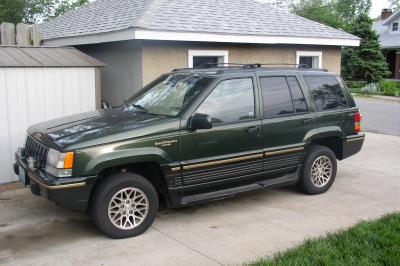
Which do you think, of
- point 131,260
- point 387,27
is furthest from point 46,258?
point 387,27

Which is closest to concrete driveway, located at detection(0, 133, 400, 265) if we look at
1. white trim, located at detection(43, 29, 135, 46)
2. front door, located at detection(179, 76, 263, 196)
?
front door, located at detection(179, 76, 263, 196)

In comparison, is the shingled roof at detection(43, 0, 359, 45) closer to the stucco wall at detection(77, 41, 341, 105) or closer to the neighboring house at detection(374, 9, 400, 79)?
the stucco wall at detection(77, 41, 341, 105)

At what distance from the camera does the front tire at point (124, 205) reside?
4902 mm

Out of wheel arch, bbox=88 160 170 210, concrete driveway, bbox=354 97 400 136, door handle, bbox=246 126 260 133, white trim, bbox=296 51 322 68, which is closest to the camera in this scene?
wheel arch, bbox=88 160 170 210

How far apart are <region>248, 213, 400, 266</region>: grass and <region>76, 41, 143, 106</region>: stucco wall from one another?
4.88m

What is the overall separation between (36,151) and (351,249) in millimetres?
3585

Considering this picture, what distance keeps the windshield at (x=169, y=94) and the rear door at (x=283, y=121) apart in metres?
0.93

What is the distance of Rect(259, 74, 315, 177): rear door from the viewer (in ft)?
19.7

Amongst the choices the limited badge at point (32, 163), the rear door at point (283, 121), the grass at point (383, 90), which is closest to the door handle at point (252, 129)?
the rear door at point (283, 121)

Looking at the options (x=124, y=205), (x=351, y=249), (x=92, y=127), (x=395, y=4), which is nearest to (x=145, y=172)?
(x=124, y=205)

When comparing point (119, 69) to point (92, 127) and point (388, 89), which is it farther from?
point (388, 89)

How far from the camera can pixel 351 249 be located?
4.55 m

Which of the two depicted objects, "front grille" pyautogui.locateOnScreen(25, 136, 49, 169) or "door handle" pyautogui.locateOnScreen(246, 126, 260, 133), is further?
"door handle" pyautogui.locateOnScreen(246, 126, 260, 133)

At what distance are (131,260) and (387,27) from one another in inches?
1722
